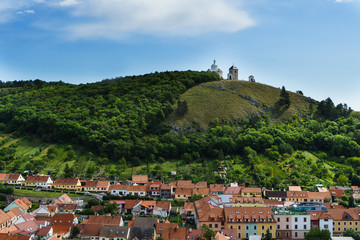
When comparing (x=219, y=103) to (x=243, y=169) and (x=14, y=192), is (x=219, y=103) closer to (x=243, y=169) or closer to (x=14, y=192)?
(x=243, y=169)

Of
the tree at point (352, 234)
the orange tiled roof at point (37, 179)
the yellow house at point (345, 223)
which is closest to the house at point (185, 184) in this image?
the orange tiled roof at point (37, 179)

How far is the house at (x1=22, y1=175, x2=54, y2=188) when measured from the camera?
246 ft

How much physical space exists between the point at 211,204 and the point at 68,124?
189 ft

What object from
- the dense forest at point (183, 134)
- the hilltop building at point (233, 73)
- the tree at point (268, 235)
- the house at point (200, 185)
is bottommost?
the tree at point (268, 235)

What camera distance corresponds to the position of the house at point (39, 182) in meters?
75.1

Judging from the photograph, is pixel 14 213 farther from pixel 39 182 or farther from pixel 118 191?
pixel 118 191

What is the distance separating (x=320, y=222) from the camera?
5250cm

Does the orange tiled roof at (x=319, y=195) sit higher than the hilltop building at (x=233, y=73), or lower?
lower

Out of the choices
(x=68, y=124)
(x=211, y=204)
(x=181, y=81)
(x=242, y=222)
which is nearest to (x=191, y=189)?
(x=211, y=204)

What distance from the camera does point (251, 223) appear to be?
2025 inches

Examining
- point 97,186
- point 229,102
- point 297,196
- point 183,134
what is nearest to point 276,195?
point 297,196

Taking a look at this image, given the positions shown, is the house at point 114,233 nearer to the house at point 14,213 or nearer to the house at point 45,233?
the house at point 45,233

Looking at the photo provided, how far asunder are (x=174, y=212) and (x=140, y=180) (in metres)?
19.7

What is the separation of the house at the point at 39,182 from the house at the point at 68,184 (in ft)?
4.57
